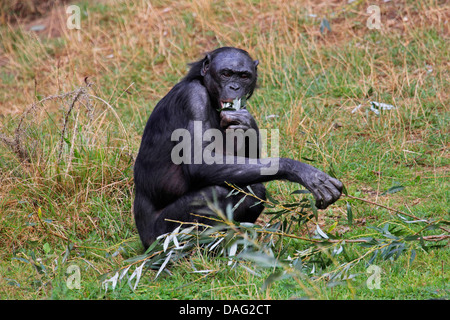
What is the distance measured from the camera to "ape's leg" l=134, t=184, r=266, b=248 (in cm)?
454

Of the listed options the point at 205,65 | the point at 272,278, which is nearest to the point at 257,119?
the point at 205,65

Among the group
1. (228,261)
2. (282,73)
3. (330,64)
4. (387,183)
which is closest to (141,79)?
(282,73)

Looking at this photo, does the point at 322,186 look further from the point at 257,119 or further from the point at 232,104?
the point at 257,119

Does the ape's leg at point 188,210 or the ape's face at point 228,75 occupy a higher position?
the ape's face at point 228,75

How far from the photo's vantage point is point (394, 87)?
23.9ft

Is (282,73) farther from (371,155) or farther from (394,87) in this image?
(371,155)

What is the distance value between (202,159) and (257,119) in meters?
2.74

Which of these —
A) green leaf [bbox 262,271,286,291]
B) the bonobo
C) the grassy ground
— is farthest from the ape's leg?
green leaf [bbox 262,271,286,291]

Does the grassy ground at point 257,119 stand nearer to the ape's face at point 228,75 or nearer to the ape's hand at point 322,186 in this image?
the ape's hand at point 322,186

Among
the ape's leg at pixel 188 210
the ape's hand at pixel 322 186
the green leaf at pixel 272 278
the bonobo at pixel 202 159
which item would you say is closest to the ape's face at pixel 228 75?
the bonobo at pixel 202 159

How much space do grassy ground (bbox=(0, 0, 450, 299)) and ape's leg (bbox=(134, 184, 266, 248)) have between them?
1.05 ft

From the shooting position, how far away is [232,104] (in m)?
4.71

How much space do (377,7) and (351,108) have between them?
263 cm

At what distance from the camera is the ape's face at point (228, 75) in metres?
4.78
